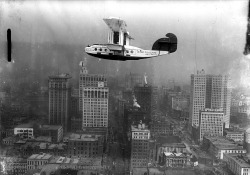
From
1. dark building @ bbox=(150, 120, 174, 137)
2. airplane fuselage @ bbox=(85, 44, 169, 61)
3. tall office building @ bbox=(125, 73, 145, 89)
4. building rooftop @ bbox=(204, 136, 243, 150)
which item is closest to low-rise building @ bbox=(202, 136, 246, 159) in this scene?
building rooftop @ bbox=(204, 136, 243, 150)

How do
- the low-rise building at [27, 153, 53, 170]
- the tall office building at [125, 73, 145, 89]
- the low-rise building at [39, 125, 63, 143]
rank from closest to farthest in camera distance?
the low-rise building at [27, 153, 53, 170] → the tall office building at [125, 73, 145, 89] → the low-rise building at [39, 125, 63, 143]

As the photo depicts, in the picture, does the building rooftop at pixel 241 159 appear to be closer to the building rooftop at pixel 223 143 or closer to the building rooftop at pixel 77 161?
the building rooftop at pixel 223 143

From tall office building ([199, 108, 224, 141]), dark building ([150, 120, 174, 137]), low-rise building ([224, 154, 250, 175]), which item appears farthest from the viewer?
tall office building ([199, 108, 224, 141])

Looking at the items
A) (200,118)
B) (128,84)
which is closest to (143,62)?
(128,84)

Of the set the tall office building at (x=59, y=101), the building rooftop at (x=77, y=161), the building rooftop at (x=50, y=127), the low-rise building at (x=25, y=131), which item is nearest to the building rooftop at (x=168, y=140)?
the building rooftop at (x=77, y=161)

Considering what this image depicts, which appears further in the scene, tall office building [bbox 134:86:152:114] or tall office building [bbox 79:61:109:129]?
tall office building [bbox 134:86:152:114]

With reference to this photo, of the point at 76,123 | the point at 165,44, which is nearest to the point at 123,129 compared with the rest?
the point at 76,123

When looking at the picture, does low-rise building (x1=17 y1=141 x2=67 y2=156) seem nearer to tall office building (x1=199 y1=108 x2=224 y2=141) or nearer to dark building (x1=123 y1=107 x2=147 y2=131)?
dark building (x1=123 y1=107 x2=147 y2=131)
